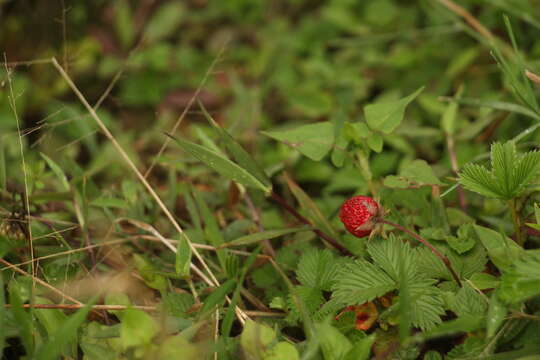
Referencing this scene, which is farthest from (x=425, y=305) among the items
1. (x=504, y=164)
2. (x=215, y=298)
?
(x=215, y=298)

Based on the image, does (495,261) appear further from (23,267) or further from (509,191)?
(23,267)

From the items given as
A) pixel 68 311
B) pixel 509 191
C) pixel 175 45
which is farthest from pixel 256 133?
pixel 509 191

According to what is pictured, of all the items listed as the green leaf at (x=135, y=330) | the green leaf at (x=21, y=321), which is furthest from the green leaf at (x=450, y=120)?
the green leaf at (x=21, y=321)

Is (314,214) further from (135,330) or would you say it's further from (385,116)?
(135,330)

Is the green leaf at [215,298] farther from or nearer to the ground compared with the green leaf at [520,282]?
nearer to the ground

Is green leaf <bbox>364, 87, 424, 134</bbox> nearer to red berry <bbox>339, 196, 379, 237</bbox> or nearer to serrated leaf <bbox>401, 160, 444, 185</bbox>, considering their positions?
serrated leaf <bbox>401, 160, 444, 185</bbox>

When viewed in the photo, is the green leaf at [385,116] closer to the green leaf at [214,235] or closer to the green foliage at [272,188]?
the green foliage at [272,188]
